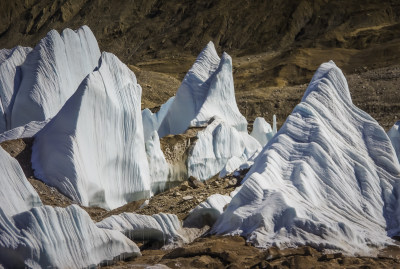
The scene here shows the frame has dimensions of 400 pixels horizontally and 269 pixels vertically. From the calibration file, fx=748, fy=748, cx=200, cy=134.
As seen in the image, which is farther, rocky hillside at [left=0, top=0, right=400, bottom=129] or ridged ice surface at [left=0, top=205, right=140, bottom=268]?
rocky hillside at [left=0, top=0, right=400, bottom=129]

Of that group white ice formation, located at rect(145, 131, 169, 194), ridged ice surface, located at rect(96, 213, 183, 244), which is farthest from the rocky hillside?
ridged ice surface, located at rect(96, 213, 183, 244)

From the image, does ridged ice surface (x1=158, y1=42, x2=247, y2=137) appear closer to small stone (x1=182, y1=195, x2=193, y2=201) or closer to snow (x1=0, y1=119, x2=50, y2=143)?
snow (x1=0, y1=119, x2=50, y2=143)

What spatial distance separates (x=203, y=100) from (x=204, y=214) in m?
12.0

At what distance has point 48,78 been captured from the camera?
77.3 feet

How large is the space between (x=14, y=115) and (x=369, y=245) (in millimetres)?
14020

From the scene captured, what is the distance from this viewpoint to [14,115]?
23125mm

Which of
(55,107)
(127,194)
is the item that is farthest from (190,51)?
(127,194)

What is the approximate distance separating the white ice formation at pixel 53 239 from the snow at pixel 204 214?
2.03 m

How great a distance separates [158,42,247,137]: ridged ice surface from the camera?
25125mm

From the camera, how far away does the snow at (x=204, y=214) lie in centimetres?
1349

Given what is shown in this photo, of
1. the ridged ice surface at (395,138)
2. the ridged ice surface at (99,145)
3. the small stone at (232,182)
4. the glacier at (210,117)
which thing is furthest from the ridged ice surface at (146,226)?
the glacier at (210,117)

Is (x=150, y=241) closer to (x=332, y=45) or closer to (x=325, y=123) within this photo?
(x=325, y=123)

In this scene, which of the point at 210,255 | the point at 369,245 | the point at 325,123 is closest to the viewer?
the point at 210,255

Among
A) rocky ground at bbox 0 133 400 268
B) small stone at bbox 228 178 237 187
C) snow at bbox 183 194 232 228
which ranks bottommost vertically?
rocky ground at bbox 0 133 400 268
